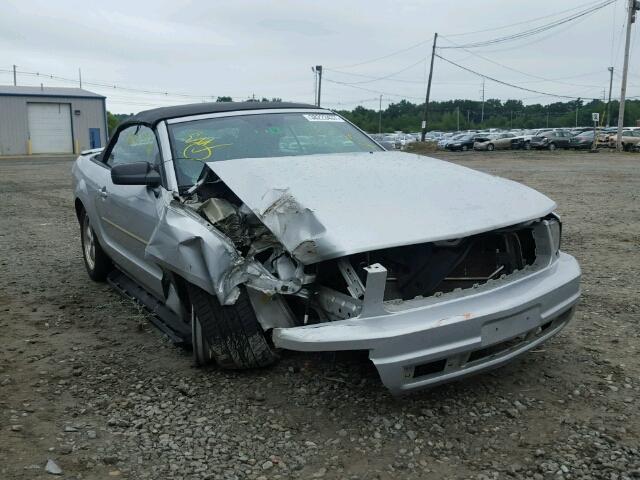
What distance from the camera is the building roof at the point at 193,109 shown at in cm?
437

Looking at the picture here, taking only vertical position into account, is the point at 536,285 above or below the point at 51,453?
above

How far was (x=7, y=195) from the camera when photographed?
44.6ft

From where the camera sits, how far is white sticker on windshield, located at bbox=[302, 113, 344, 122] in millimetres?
4730

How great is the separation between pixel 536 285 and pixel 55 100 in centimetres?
4587

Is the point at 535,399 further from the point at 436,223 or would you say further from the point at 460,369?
the point at 436,223

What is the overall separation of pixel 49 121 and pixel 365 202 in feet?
150

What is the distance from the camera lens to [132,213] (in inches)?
162

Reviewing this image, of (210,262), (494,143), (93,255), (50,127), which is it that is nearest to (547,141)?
(494,143)

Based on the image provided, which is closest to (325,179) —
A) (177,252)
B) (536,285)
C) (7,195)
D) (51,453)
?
(177,252)

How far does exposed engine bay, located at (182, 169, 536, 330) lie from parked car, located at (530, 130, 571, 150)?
35415 millimetres

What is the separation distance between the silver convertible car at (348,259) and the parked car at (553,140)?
34882mm

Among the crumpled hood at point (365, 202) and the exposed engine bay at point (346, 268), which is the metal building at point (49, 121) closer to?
the crumpled hood at point (365, 202)

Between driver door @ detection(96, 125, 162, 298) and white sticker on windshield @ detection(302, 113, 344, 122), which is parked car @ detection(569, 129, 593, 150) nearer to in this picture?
white sticker on windshield @ detection(302, 113, 344, 122)

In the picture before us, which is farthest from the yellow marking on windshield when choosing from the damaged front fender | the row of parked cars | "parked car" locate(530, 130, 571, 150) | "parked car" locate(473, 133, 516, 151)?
"parked car" locate(473, 133, 516, 151)
